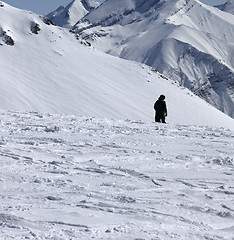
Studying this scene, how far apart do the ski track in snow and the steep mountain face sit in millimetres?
23521

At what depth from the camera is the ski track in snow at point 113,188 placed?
15.1 feet

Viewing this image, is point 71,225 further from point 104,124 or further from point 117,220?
point 104,124

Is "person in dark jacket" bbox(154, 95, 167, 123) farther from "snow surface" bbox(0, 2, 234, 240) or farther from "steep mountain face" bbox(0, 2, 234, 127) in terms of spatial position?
"steep mountain face" bbox(0, 2, 234, 127)

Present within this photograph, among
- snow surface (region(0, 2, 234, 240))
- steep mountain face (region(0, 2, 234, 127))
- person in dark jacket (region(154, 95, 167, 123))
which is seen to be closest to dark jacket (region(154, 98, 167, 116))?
person in dark jacket (region(154, 95, 167, 123))

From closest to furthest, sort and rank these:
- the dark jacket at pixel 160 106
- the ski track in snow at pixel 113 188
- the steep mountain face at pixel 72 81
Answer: the ski track in snow at pixel 113 188 → the dark jacket at pixel 160 106 → the steep mountain face at pixel 72 81

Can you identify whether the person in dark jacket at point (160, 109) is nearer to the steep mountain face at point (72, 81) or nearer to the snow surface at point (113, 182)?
the snow surface at point (113, 182)

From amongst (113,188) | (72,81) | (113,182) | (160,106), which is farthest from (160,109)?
(72,81)

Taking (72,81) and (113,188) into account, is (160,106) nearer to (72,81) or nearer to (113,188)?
(113,188)

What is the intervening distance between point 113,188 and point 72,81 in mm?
35450

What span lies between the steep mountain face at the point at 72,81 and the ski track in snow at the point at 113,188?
23521 millimetres

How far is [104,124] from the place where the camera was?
14.2 m

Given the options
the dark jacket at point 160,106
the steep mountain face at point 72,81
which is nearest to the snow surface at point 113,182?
the dark jacket at point 160,106

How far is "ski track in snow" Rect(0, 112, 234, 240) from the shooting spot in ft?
15.1

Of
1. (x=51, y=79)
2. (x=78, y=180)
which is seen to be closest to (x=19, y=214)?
(x=78, y=180)
